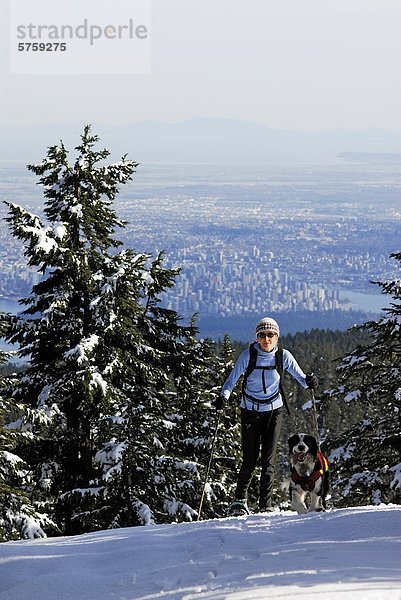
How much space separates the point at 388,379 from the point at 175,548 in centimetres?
868

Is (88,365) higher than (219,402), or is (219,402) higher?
(219,402)

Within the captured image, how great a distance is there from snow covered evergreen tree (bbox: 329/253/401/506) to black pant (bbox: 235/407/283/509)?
4981 millimetres

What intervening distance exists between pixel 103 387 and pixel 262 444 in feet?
21.6

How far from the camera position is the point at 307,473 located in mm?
8828

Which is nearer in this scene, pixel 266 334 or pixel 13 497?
pixel 266 334

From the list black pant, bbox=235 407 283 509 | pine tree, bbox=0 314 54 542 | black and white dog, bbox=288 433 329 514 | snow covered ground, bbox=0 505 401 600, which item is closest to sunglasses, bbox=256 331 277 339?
black pant, bbox=235 407 283 509

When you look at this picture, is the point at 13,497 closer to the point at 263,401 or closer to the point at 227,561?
the point at 263,401

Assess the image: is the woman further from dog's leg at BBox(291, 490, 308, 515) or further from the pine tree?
the pine tree

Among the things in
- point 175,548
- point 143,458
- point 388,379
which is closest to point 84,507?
A: point 143,458

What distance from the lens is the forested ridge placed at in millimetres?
15078

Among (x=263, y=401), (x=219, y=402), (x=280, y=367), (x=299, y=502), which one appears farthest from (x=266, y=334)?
(x=299, y=502)

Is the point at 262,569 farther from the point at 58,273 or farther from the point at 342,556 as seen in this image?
the point at 58,273

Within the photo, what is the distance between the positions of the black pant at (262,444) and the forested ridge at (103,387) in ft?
15.5

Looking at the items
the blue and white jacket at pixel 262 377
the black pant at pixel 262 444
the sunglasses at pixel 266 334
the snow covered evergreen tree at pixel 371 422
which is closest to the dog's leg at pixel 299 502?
the black pant at pixel 262 444
